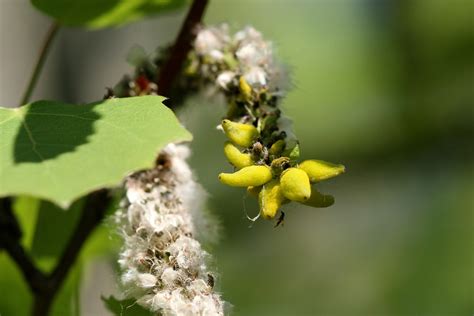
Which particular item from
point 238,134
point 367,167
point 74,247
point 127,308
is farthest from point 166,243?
point 367,167

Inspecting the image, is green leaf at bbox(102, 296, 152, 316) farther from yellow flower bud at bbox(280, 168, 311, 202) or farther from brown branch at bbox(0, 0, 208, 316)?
yellow flower bud at bbox(280, 168, 311, 202)

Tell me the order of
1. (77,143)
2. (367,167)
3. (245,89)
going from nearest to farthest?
(77,143)
(245,89)
(367,167)

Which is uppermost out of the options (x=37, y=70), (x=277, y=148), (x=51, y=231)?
(x=277, y=148)

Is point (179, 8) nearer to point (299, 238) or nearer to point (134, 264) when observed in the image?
point (134, 264)

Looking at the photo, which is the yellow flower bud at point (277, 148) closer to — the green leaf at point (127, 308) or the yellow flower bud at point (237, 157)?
the yellow flower bud at point (237, 157)

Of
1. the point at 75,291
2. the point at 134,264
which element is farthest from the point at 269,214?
the point at 75,291

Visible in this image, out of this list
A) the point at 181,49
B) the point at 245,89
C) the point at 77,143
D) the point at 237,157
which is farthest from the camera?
the point at 181,49

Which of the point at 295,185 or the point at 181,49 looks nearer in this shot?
the point at 295,185

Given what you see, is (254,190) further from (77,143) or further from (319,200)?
(77,143)
